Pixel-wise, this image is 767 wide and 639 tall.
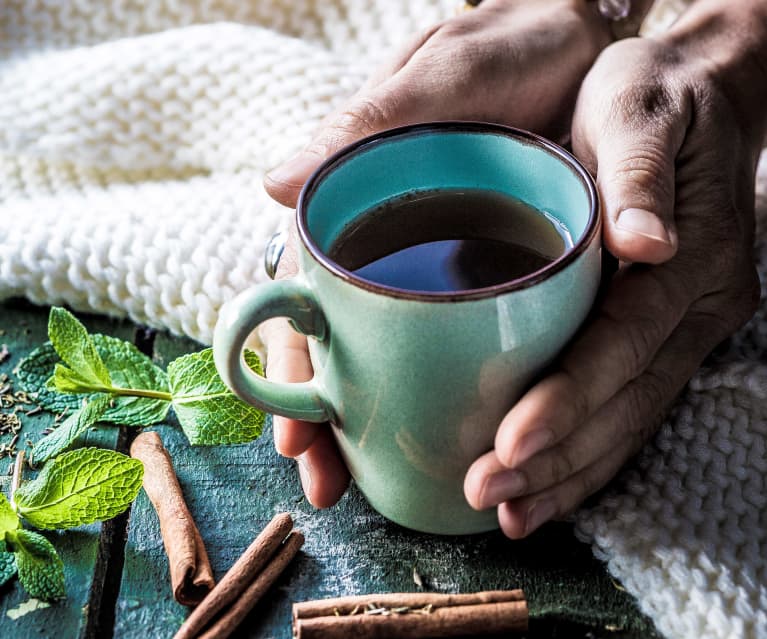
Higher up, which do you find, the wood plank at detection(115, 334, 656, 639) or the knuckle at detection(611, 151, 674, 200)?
the knuckle at detection(611, 151, 674, 200)

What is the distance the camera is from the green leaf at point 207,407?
880 millimetres

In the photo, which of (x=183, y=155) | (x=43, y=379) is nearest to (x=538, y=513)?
(x=43, y=379)

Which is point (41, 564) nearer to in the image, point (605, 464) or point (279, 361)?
point (279, 361)

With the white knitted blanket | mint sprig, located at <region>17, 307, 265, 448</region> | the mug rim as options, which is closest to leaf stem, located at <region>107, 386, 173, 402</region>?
mint sprig, located at <region>17, 307, 265, 448</region>

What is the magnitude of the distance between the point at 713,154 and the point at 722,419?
24 cm

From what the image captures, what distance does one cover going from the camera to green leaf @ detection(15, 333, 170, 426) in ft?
3.06

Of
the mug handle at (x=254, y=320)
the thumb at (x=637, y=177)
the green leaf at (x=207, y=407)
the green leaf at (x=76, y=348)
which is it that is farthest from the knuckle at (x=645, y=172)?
the green leaf at (x=76, y=348)

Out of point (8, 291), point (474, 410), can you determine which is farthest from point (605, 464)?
point (8, 291)

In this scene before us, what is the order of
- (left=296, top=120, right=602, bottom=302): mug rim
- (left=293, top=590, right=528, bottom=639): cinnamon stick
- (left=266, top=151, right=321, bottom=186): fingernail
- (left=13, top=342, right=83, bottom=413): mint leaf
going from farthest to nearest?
(left=13, top=342, right=83, bottom=413): mint leaf
(left=266, top=151, right=321, bottom=186): fingernail
(left=293, top=590, right=528, bottom=639): cinnamon stick
(left=296, top=120, right=602, bottom=302): mug rim

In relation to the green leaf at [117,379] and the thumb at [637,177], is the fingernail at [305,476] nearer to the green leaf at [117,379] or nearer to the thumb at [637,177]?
the green leaf at [117,379]

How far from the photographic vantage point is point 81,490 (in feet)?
2.71

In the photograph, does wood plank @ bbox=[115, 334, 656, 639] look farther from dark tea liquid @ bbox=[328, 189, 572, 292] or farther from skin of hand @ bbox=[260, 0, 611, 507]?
dark tea liquid @ bbox=[328, 189, 572, 292]

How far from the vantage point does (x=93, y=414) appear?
0.92m

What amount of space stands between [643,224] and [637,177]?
71 mm
